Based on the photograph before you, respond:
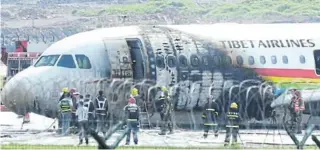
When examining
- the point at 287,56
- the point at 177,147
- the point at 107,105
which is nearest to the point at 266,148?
the point at 177,147

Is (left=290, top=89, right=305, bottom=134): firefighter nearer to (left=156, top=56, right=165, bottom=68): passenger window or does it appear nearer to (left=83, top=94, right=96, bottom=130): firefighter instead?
(left=156, top=56, right=165, bottom=68): passenger window

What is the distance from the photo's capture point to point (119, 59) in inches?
1919

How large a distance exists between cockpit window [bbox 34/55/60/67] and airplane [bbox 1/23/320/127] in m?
0.05

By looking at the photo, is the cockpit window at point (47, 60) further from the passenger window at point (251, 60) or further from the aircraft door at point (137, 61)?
the passenger window at point (251, 60)

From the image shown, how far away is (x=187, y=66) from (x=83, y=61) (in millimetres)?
3494

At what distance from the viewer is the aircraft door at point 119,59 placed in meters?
48.7

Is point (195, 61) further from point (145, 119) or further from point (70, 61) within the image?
point (70, 61)

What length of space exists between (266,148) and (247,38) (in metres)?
11.8

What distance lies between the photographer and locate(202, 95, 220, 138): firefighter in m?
46.5

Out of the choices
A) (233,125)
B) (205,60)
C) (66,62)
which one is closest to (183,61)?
(205,60)

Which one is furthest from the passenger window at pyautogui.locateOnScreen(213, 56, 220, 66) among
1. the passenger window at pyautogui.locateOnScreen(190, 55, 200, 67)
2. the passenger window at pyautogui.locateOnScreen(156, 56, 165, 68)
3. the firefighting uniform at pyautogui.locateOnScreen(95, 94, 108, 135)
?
the firefighting uniform at pyautogui.locateOnScreen(95, 94, 108, 135)

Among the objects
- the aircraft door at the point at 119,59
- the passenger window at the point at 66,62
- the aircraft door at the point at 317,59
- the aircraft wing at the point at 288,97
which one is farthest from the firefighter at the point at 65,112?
the aircraft door at the point at 317,59

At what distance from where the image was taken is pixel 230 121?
1729 inches

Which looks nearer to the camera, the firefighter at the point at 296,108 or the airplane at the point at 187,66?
the firefighter at the point at 296,108
